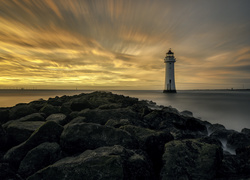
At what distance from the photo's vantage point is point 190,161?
8.90ft

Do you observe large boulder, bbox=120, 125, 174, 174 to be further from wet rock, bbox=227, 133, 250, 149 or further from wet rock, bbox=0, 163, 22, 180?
wet rock, bbox=227, 133, 250, 149

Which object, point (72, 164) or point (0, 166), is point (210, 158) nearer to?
point (72, 164)

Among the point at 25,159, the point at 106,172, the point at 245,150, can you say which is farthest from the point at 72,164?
the point at 245,150

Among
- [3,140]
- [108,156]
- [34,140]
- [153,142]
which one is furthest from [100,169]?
[3,140]

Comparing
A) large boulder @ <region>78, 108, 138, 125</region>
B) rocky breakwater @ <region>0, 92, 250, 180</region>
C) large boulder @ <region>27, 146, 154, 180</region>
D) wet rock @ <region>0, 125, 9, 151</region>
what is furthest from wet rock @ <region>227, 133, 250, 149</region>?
wet rock @ <region>0, 125, 9, 151</region>

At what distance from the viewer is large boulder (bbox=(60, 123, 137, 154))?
3.05 m

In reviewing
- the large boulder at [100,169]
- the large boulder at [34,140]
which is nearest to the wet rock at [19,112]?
the large boulder at [34,140]

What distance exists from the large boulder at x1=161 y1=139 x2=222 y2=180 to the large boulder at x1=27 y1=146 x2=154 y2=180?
0.50 m

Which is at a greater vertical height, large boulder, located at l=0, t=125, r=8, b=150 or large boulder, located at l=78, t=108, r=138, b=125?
large boulder, located at l=78, t=108, r=138, b=125

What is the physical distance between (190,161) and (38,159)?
2.87 meters

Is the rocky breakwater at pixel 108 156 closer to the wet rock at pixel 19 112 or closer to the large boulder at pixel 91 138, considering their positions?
the large boulder at pixel 91 138

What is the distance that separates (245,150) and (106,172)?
11.5 feet

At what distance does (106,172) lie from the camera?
213 cm

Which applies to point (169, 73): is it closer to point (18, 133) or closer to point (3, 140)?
point (18, 133)
